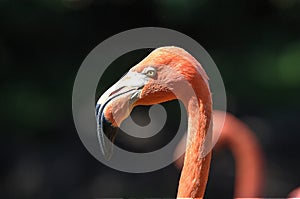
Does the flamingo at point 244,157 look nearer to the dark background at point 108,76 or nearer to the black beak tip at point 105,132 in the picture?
the dark background at point 108,76

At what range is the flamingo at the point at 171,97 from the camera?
1337 millimetres

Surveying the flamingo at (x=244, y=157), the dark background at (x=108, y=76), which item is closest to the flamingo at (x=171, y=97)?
the flamingo at (x=244, y=157)

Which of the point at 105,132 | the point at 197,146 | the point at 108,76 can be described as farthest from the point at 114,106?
the point at 108,76

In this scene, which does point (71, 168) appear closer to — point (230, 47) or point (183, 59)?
point (230, 47)

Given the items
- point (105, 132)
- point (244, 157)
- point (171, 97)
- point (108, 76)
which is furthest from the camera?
point (108, 76)

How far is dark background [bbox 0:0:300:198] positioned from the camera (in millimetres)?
4078

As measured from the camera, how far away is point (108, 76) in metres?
4.29

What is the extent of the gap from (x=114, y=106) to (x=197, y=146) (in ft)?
0.65

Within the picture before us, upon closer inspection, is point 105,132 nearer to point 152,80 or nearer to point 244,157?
point 152,80

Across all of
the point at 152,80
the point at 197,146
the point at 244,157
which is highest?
the point at 152,80

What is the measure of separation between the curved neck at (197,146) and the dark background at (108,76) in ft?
8.55

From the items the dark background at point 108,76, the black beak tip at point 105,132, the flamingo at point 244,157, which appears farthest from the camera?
the dark background at point 108,76

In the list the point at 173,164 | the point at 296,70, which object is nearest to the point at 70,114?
the point at 173,164

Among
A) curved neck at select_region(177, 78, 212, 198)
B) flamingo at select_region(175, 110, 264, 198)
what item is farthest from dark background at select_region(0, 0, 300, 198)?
curved neck at select_region(177, 78, 212, 198)
